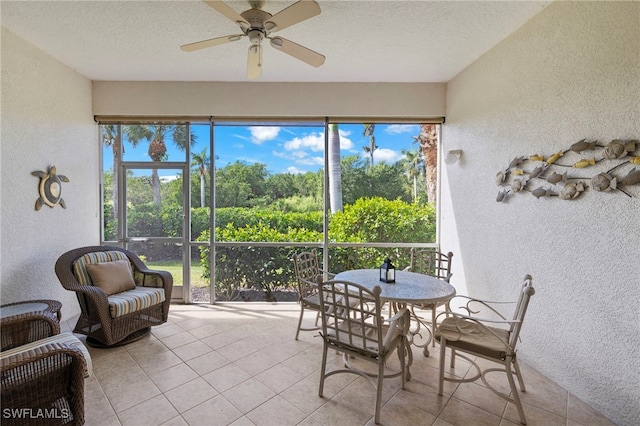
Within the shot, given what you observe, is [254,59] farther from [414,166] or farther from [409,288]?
[414,166]

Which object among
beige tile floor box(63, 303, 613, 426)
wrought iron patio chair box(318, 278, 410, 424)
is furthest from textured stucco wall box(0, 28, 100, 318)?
wrought iron patio chair box(318, 278, 410, 424)

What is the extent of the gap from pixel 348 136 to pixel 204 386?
330 cm

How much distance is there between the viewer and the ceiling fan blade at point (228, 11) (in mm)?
1707

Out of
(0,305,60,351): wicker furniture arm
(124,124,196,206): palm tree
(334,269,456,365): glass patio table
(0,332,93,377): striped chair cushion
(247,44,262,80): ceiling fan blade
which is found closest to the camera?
(0,332,93,377): striped chair cushion

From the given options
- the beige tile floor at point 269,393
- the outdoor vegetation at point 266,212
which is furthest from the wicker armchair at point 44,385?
the outdoor vegetation at point 266,212

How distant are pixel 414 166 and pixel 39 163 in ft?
14.7

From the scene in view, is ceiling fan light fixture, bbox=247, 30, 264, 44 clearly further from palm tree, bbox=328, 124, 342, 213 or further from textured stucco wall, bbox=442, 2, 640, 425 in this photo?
textured stucco wall, bbox=442, 2, 640, 425

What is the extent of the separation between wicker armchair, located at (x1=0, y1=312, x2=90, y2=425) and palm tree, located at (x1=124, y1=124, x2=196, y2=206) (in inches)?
109

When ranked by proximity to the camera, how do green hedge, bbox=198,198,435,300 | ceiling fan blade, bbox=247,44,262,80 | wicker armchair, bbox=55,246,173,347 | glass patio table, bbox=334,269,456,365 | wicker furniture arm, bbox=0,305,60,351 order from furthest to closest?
green hedge, bbox=198,198,435,300
wicker armchair, bbox=55,246,173,347
ceiling fan blade, bbox=247,44,262,80
glass patio table, bbox=334,269,456,365
wicker furniture arm, bbox=0,305,60,351

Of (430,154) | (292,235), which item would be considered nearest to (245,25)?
(292,235)

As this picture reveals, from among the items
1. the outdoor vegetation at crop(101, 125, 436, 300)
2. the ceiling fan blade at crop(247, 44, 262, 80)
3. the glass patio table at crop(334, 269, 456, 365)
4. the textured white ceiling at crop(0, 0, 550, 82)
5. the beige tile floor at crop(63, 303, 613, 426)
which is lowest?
the beige tile floor at crop(63, 303, 613, 426)

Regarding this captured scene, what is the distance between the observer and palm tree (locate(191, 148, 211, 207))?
396 cm

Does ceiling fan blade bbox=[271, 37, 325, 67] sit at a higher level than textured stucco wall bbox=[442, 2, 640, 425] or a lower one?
higher

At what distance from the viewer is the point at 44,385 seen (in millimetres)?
1598
